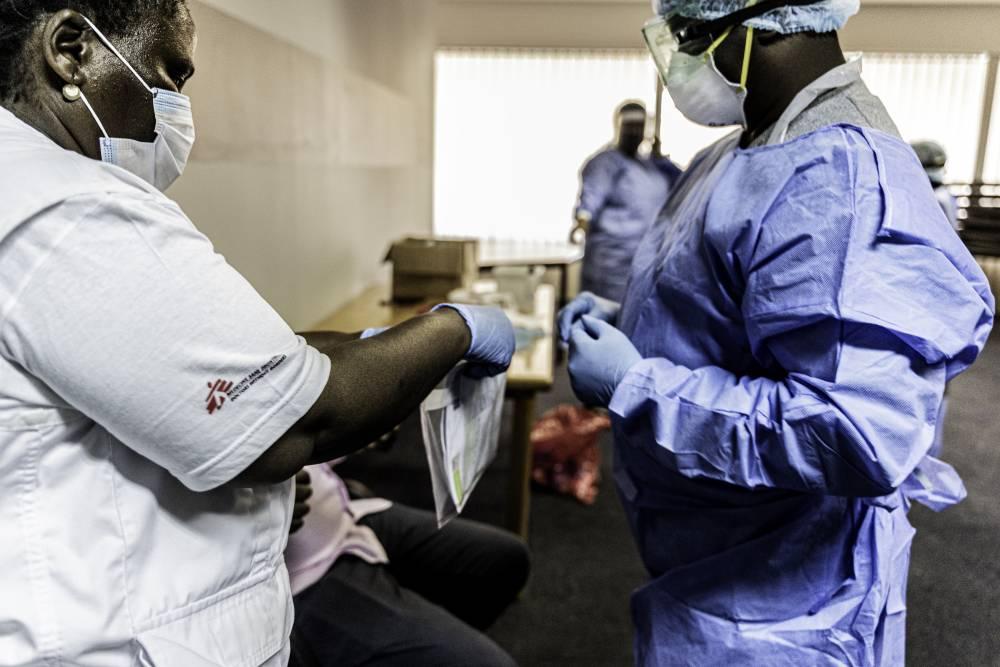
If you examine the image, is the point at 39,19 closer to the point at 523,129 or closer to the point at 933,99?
the point at 523,129

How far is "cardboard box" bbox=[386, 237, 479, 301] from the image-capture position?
2.84 meters

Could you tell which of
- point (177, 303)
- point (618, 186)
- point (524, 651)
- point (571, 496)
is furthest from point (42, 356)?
point (618, 186)

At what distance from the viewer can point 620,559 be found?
7.97 feet

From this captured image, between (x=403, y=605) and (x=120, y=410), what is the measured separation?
2.38 feet

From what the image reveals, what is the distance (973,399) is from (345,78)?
218cm

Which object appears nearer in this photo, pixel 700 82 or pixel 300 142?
pixel 700 82

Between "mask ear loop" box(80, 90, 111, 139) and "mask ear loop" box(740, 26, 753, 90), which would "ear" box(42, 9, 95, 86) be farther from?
"mask ear loop" box(740, 26, 753, 90)

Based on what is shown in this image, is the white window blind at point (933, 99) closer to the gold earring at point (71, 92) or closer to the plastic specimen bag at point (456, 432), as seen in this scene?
the plastic specimen bag at point (456, 432)

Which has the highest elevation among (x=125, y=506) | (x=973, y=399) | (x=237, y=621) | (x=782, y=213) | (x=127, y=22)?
(x=127, y=22)

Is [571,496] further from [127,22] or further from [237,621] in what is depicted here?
[127,22]

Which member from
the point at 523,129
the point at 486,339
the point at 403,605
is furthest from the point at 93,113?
the point at 523,129

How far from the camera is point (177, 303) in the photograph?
1.95ft

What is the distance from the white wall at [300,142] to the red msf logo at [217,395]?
34.5 inches

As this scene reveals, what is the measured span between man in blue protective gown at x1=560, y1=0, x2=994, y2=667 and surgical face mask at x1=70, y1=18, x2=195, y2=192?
55 centimetres
